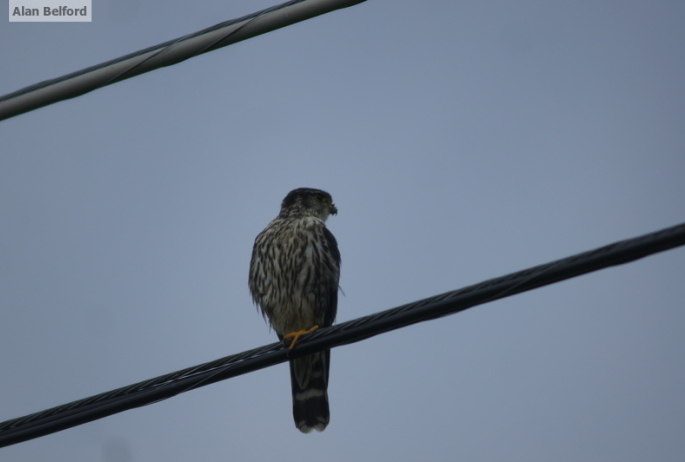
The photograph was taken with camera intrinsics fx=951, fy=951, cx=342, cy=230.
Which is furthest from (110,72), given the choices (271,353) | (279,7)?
(271,353)

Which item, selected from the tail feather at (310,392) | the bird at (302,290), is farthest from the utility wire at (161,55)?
the tail feather at (310,392)

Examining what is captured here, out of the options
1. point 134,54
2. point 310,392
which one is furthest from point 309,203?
point 134,54

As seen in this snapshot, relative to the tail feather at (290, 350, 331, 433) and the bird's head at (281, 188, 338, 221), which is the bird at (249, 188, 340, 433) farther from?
the bird's head at (281, 188, 338, 221)

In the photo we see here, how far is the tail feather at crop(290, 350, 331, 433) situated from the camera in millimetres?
6586

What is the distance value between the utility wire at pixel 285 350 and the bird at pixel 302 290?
2056 millimetres

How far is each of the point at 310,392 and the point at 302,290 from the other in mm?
770

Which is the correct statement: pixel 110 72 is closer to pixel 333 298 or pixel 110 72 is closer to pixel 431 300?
pixel 431 300

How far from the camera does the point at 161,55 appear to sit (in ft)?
14.2

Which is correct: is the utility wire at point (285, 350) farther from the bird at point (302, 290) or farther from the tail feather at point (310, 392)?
the tail feather at point (310, 392)

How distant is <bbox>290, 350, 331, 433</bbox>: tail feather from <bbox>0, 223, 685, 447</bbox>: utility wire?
2.26m

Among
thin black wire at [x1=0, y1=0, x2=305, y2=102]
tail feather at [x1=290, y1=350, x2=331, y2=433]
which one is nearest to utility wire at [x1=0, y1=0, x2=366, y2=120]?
thin black wire at [x1=0, y1=0, x2=305, y2=102]

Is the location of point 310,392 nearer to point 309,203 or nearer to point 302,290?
point 302,290

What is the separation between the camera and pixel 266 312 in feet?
22.1

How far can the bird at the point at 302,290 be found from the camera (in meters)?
6.52
